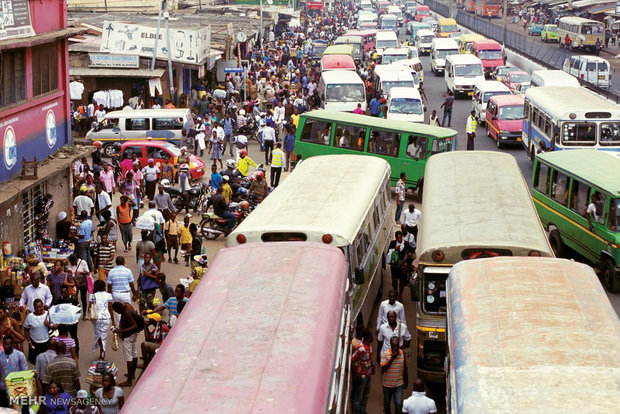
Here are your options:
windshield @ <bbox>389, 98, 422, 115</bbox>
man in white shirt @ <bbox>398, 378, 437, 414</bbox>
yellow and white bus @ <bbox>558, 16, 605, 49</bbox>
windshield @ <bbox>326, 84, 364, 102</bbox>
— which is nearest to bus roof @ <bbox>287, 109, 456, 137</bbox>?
windshield @ <bbox>389, 98, 422, 115</bbox>

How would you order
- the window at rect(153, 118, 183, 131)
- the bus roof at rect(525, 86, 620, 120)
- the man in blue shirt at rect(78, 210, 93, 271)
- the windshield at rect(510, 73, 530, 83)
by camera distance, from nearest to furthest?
the man in blue shirt at rect(78, 210, 93, 271), the bus roof at rect(525, 86, 620, 120), the window at rect(153, 118, 183, 131), the windshield at rect(510, 73, 530, 83)

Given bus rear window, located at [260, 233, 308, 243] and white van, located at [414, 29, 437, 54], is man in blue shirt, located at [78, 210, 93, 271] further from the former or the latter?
white van, located at [414, 29, 437, 54]

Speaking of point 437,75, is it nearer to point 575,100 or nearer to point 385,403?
point 575,100

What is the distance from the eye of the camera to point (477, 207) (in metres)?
14.2

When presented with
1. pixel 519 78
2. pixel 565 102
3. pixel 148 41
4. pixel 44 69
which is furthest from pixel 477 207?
pixel 519 78

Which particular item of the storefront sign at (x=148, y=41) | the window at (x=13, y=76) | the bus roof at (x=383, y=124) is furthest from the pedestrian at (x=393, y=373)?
the storefront sign at (x=148, y=41)

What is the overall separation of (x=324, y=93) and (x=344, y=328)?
26260mm

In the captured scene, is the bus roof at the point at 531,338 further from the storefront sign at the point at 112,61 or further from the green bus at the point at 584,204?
the storefront sign at the point at 112,61

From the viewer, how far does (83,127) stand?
33625mm

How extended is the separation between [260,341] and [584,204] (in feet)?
35.3

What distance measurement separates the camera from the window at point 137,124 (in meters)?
29.3

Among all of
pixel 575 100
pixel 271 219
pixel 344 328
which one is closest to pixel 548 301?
pixel 344 328

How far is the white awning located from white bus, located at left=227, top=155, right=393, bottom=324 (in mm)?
18430

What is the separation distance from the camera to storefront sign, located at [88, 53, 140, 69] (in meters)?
34.7
